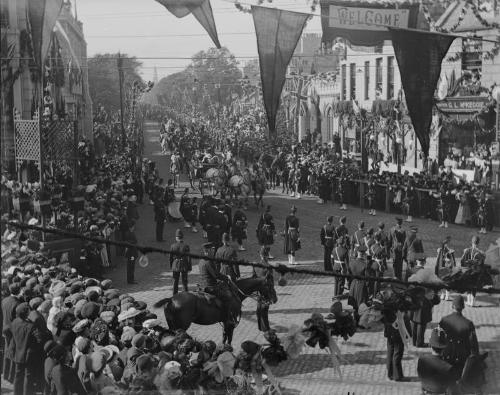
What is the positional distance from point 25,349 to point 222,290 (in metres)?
3.51

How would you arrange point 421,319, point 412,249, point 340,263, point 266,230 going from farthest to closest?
point 266,230, point 412,249, point 340,263, point 421,319

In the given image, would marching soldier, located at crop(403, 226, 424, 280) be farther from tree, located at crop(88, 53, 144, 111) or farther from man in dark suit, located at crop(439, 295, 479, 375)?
tree, located at crop(88, 53, 144, 111)

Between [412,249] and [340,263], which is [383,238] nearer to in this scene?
[412,249]

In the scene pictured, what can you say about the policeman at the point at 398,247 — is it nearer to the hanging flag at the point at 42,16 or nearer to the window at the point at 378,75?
the hanging flag at the point at 42,16

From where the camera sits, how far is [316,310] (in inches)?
539

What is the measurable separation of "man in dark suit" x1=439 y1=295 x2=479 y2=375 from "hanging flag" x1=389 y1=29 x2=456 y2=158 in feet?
7.53

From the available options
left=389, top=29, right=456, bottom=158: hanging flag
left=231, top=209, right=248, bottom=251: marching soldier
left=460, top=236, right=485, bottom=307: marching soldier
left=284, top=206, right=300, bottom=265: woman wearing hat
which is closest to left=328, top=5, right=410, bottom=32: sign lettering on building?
left=389, top=29, right=456, bottom=158: hanging flag

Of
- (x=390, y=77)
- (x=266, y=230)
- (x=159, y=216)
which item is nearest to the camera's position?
(x=266, y=230)

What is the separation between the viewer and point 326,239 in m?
16.6

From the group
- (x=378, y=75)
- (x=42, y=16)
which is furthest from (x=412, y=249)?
(x=378, y=75)

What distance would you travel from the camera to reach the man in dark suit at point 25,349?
8633mm

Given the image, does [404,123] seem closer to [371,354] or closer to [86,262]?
[86,262]

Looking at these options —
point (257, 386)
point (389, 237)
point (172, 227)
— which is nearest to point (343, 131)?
point (172, 227)

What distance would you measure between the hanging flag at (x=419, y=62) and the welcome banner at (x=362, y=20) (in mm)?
834
